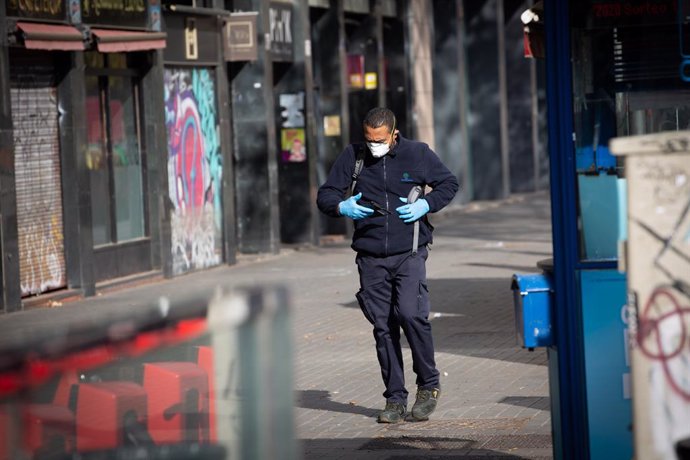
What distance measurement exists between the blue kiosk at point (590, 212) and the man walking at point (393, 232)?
216 centimetres

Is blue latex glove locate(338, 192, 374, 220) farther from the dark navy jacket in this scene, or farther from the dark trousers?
the dark trousers

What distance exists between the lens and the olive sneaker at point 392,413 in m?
8.44

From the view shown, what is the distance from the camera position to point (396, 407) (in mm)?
8461

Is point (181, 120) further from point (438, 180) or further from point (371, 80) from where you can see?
point (438, 180)

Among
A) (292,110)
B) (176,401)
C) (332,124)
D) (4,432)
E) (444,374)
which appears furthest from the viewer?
(332,124)

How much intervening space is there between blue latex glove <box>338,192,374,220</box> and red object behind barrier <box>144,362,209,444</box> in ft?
15.3

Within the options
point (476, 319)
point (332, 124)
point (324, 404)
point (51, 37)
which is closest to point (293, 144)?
point (332, 124)


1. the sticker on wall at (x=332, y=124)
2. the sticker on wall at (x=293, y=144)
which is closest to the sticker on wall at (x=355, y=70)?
the sticker on wall at (x=332, y=124)

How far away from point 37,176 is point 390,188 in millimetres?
8055

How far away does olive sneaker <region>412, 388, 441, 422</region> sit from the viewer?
27.7 feet

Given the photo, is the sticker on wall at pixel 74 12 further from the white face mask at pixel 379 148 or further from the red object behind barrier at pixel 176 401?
the red object behind barrier at pixel 176 401

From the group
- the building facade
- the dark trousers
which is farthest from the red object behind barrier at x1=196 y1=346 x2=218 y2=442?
the building facade

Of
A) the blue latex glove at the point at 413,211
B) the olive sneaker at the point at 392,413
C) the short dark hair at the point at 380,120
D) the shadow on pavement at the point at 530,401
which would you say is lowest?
the shadow on pavement at the point at 530,401

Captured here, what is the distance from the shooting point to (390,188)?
8344mm
